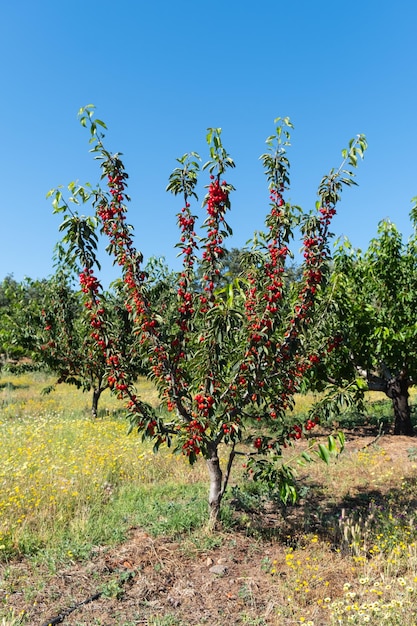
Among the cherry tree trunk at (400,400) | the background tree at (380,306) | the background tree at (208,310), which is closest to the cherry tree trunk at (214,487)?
the background tree at (208,310)

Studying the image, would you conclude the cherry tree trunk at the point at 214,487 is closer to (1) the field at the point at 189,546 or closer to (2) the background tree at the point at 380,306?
(1) the field at the point at 189,546

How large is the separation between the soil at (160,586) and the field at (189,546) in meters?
0.01

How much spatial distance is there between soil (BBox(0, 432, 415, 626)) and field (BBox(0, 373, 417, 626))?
0.5 inches

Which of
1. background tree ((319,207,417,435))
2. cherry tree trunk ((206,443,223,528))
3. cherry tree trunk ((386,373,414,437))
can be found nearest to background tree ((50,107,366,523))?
cherry tree trunk ((206,443,223,528))

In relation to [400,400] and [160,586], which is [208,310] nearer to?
[160,586]

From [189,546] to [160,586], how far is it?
2.32 feet

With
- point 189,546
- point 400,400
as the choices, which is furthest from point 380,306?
point 189,546

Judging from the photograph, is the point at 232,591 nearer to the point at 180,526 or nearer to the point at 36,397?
the point at 180,526

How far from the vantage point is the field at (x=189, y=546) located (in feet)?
12.6

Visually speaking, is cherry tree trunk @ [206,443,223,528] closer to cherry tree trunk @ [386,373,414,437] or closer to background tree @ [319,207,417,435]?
background tree @ [319,207,417,435]

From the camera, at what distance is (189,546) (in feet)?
16.1

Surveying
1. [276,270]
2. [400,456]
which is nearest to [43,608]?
[276,270]

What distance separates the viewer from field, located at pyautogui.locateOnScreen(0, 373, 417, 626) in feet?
12.6

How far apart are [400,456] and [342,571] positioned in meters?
5.52
